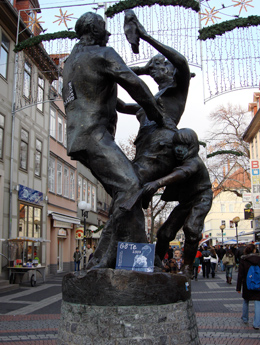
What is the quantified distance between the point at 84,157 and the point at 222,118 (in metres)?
31.7

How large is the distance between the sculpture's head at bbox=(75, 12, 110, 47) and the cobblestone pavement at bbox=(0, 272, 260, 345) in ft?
13.7

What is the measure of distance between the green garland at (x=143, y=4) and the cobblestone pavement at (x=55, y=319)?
6.52 meters

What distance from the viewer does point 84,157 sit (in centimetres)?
373

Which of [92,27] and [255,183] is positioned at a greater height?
[255,183]

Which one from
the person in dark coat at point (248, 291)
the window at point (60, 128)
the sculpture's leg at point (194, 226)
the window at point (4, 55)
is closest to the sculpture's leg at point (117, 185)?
the sculpture's leg at point (194, 226)

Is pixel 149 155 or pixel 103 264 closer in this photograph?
pixel 103 264

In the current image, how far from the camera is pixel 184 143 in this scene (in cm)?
382

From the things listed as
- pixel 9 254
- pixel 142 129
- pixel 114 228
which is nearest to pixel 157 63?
pixel 142 129

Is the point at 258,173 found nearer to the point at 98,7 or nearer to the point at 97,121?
the point at 98,7

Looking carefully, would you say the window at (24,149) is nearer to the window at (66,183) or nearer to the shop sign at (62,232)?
the shop sign at (62,232)

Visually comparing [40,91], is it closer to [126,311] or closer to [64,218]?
[64,218]

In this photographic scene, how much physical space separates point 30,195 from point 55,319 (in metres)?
12.3

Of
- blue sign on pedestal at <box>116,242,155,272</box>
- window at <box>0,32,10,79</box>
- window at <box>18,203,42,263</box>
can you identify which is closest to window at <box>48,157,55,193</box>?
window at <box>18,203,42,263</box>

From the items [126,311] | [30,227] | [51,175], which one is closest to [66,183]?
[51,175]
